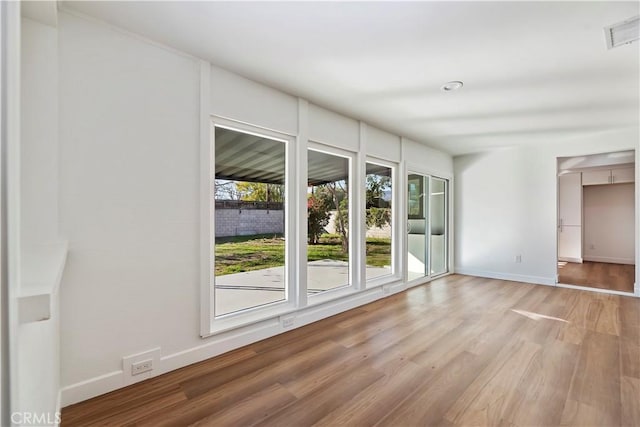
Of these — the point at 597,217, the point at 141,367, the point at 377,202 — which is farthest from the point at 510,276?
the point at 141,367

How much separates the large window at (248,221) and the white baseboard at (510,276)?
4.24 m

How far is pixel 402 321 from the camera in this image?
10.7 feet

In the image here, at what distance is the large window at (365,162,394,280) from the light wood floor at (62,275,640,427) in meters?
0.98

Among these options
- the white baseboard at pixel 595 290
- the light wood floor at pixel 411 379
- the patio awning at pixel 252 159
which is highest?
the patio awning at pixel 252 159

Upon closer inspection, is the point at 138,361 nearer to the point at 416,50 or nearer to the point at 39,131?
the point at 39,131

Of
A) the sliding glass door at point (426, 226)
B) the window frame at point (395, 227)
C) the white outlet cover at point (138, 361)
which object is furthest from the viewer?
the sliding glass door at point (426, 226)

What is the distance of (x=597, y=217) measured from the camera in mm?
7094

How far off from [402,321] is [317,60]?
2.76 metres

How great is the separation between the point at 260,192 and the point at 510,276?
485cm

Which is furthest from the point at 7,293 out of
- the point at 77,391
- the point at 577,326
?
the point at 577,326

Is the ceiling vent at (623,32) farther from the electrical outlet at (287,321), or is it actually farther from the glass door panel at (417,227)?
the electrical outlet at (287,321)

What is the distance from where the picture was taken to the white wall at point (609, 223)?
6691mm

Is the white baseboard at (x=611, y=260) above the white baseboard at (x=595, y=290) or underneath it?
above

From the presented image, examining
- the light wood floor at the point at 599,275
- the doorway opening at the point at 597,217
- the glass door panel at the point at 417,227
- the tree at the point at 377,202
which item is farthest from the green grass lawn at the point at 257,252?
the doorway opening at the point at 597,217
